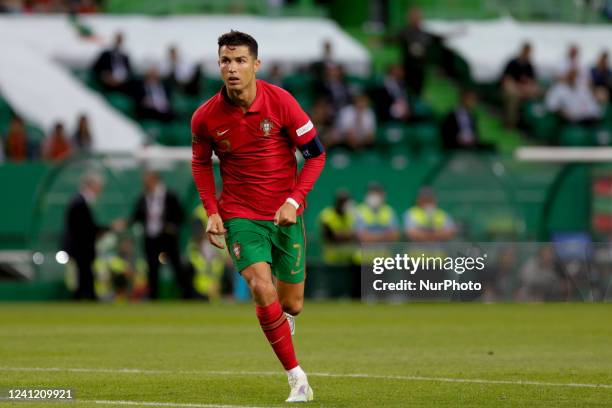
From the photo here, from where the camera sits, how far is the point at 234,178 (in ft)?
31.9

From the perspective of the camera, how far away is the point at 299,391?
357 inches

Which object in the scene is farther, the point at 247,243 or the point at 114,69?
the point at 114,69

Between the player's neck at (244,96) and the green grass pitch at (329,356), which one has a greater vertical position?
the player's neck at (244,96)

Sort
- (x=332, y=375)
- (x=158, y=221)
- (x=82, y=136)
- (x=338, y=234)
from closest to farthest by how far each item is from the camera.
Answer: (x=332, y=375)
(x=158, y=221)
(x=338, y=234)
(x=82, y=136)

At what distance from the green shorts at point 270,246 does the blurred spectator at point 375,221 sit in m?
12.9

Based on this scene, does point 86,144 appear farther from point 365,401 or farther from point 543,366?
point 365,401

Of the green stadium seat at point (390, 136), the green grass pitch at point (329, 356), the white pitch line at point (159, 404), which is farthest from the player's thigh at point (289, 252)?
the green stadium seat at point (390, 136)

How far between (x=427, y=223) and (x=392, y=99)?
493 centimetres

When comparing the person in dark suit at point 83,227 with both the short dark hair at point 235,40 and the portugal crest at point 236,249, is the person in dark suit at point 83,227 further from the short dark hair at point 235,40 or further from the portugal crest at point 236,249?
the short dark hair at point 235,40

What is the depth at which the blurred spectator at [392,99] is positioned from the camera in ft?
88.8

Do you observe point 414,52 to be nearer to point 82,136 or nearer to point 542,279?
point 82,136

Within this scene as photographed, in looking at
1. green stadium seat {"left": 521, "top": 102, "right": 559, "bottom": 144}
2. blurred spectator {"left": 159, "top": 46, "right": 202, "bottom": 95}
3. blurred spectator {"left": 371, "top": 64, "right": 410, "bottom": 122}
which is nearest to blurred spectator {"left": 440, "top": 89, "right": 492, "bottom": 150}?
blurred spectator {"left": 371, "top": 64, "right": 410, "bottom": 122}

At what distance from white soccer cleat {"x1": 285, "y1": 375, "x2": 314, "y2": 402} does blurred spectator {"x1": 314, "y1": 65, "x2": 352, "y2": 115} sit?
1723cm

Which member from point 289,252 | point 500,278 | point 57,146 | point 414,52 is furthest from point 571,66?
point 289,252
